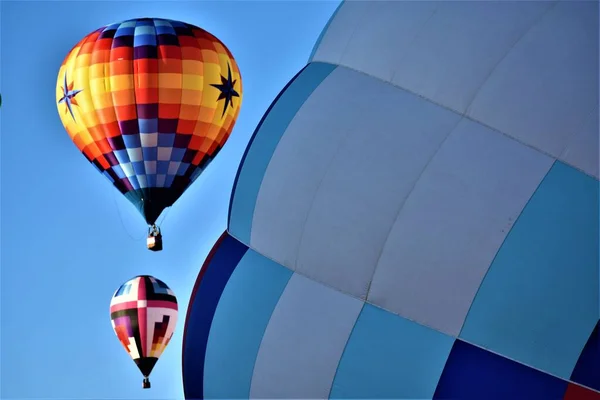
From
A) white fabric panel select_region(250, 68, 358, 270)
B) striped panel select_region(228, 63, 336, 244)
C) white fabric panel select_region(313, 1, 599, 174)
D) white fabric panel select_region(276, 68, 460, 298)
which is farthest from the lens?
striped panel select_region(228, 63, 336, 244)

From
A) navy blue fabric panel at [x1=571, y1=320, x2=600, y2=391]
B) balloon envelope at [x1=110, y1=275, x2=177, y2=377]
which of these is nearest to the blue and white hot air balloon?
navy blue fabric panel at [x1=571, y1=320, x2=600, y2=391]

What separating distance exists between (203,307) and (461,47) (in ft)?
8.54

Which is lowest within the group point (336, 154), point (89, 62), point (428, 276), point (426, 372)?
point (426, 372)

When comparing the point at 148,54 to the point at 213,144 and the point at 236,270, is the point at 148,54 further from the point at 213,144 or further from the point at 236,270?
the point at 236,270

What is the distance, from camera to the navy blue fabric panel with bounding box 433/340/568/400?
26.9 feet

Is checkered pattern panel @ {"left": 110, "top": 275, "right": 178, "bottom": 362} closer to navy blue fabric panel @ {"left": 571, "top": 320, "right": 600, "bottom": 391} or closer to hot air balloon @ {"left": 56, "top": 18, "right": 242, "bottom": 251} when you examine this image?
hot air balloon @ {"left": 56, "top": 18, "right": 242, "bottom": 251}

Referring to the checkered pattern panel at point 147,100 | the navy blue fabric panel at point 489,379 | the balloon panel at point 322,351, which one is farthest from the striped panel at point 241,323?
the checkered pattern panel at point 147,100

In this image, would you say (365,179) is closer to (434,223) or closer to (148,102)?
(434,223)

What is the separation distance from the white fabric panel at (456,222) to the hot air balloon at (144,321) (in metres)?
8.63

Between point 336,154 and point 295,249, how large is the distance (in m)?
0.69

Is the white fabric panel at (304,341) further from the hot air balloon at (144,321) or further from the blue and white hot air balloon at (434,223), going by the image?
the hot air balloon at (144,321)

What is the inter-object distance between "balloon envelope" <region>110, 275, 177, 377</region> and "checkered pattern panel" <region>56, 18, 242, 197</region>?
8.34ft

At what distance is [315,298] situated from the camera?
8.73 m

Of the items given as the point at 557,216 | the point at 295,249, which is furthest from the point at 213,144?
the point at 557,216
